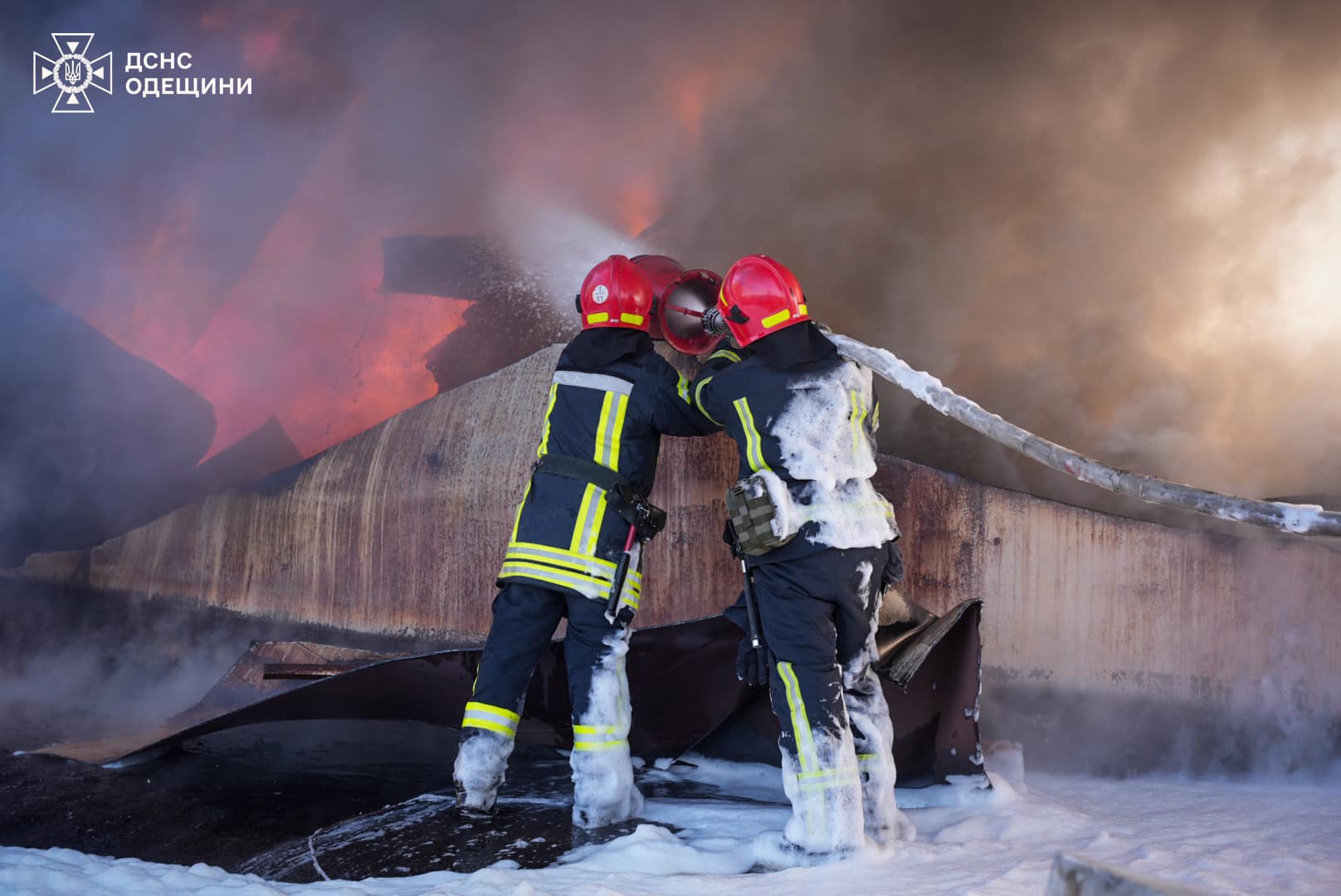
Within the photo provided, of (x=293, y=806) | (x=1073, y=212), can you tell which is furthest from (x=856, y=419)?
(x=1073, y=212)

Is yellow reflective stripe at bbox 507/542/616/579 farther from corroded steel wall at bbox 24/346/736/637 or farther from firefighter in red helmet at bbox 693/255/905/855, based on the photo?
corroded steel wall at bbox 24/346/736/637

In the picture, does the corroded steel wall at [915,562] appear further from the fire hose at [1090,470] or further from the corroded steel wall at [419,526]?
the fire hose at [1090,470]

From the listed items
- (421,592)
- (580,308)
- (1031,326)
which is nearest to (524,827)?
(421,592)

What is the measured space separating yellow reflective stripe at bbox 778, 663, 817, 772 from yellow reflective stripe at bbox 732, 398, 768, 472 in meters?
0.60

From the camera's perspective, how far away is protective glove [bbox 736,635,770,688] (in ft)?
9.41

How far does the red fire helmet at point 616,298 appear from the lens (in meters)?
3.42

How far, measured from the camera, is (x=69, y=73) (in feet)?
21.2

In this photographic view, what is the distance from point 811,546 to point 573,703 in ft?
3.12

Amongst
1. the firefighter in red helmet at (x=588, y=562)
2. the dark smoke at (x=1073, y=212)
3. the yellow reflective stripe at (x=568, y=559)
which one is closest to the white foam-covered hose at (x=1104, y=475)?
the firefighter in red helmet at (x=588, y=562)

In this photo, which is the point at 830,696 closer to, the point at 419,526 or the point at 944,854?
the point at 944,854

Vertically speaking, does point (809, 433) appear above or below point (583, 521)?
above

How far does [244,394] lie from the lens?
5.45m

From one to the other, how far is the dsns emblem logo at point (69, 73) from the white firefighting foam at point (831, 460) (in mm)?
5945

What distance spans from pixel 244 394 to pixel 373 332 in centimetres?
93
